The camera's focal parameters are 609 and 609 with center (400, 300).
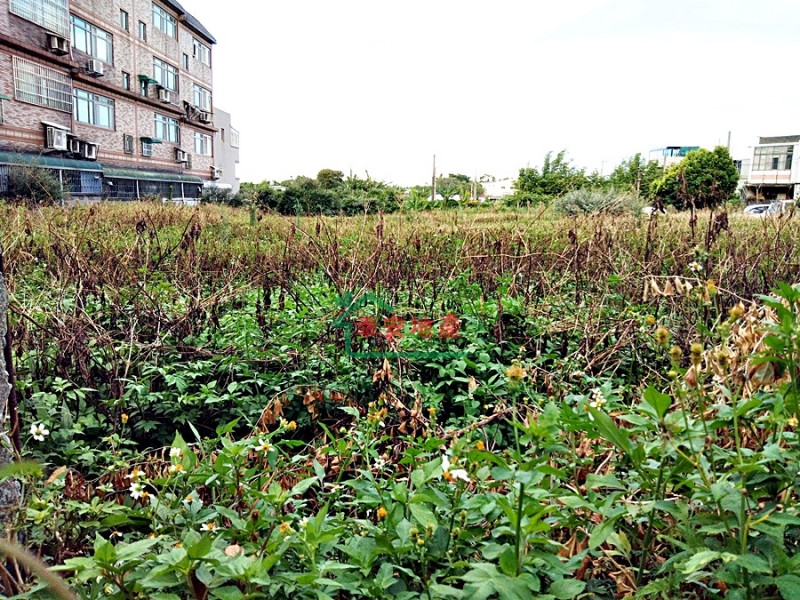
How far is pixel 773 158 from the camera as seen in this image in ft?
139

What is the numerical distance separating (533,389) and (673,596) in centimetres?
161

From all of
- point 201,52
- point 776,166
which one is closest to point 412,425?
point 201,52

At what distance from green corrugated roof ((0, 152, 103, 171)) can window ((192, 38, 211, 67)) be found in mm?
13043

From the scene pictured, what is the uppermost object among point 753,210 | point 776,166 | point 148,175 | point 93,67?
point 93,67

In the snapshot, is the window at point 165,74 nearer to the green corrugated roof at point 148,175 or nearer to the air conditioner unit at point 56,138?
the green corrugated roof at point 148,175

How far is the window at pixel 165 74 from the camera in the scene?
27391 millimetres

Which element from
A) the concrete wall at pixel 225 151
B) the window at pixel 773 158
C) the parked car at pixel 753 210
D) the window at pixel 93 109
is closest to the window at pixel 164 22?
the window at pixel 93 109

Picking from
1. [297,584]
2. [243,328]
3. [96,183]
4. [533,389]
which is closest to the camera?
[297,584]

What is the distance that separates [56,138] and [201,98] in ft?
51.5

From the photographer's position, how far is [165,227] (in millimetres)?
8250

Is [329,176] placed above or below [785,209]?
above

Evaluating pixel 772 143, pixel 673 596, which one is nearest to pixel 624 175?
pixel 772 143

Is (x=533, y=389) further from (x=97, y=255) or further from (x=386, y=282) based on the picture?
(x=97, y=255)

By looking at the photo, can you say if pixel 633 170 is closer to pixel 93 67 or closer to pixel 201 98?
pixel 93 67
